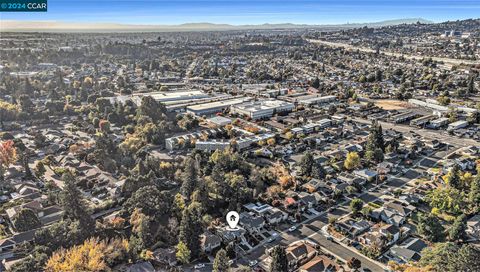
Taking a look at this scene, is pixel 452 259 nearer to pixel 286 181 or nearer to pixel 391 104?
pixel 286 181

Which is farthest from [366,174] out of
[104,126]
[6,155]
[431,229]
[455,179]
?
[6,155]

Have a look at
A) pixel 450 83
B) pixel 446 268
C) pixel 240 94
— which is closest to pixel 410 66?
pixel 450 83

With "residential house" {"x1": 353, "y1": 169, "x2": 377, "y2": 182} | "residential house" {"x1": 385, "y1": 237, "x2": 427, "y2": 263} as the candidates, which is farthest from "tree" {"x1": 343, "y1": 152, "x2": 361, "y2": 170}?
"residential house" {"x1": 385, "y1": 237, "x2": 427, "y2": 263}

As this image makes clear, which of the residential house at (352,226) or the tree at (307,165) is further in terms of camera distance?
the tree at (307,165)

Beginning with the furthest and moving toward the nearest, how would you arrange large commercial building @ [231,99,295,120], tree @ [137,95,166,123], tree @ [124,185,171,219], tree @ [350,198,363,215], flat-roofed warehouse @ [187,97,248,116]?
flat-roofed warehouse @ [187,97,248,116] < large commercial building @ [231,99,295,120] < tree @ [137,95,166,123] < tree @ [350,198,363,215] < tree @ [124,185,171,219]

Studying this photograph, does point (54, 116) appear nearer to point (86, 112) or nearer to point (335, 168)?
point (86, 112)

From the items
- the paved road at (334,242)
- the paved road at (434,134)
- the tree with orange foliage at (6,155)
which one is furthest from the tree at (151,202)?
the paved road at (434,134)

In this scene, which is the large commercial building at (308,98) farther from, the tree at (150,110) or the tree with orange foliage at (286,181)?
the tree with orange foliage at (286,181)

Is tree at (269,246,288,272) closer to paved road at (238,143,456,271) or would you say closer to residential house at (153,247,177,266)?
paved road at (238,143,456,271)
